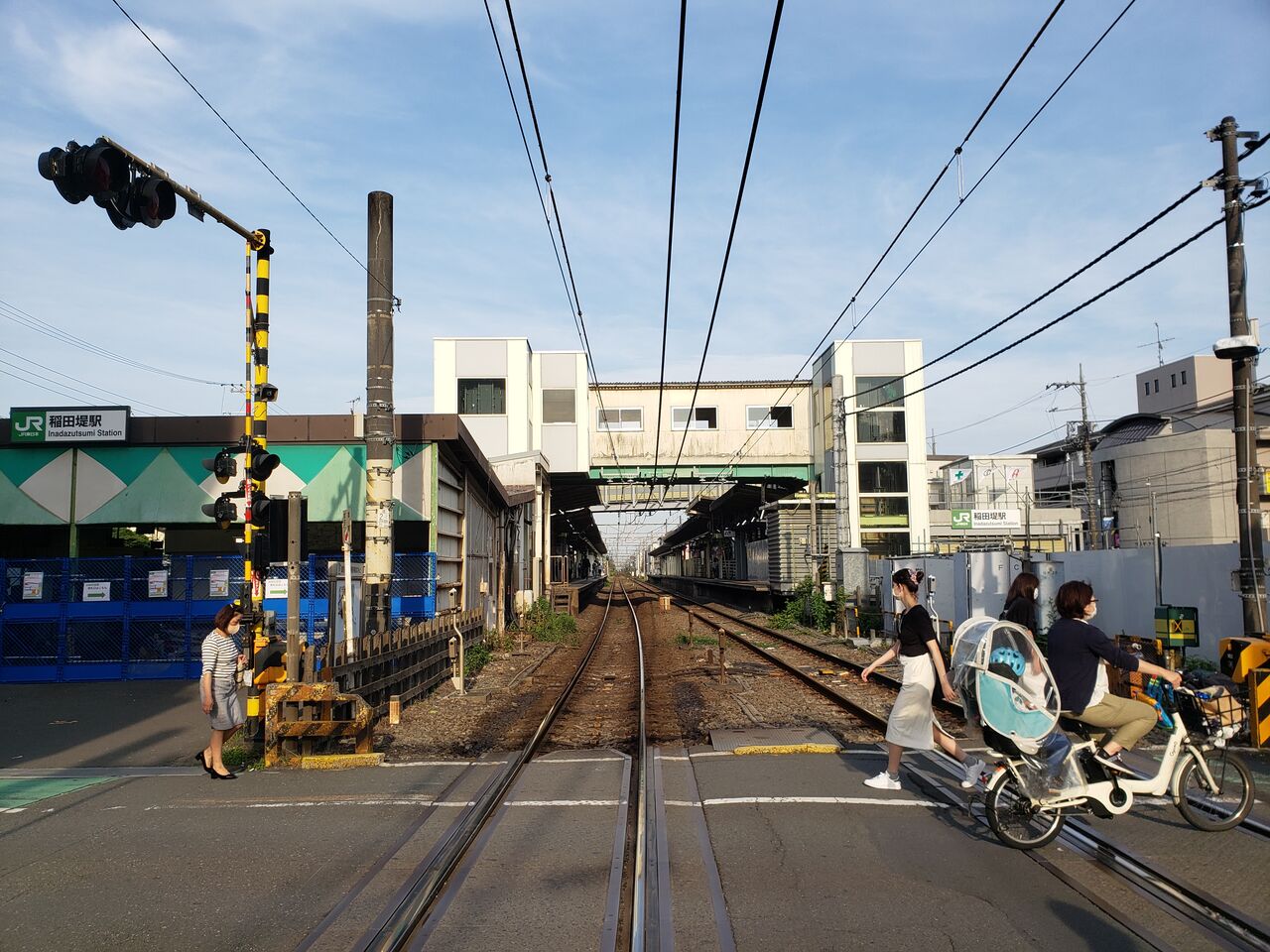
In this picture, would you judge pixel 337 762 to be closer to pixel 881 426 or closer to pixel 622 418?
pixel 622 418

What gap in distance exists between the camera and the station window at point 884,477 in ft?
130

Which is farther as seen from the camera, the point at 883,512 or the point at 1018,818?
the point at 883,512

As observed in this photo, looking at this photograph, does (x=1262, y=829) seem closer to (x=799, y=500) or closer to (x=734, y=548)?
(x=799, y=500)

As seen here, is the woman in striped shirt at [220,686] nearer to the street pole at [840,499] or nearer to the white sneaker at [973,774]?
the white sneaker at [973,774]

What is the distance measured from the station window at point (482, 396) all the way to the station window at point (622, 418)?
184 inches

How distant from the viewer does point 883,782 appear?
7625mm

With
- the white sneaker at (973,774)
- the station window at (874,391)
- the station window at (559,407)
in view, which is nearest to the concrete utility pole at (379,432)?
the white sneaker at (973,774)

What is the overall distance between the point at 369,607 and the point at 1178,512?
48892mm

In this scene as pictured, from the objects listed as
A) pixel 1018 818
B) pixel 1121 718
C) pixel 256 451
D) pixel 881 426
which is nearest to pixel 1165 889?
pixel 1018 818

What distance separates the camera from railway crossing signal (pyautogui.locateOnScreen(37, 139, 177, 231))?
27.0 ft

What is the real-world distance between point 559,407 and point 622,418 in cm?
308

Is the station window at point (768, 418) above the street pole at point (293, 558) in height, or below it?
above

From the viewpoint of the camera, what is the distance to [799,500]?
3462 cm

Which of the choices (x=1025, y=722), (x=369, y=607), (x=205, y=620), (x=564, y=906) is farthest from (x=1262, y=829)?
(x=205, y=620)
